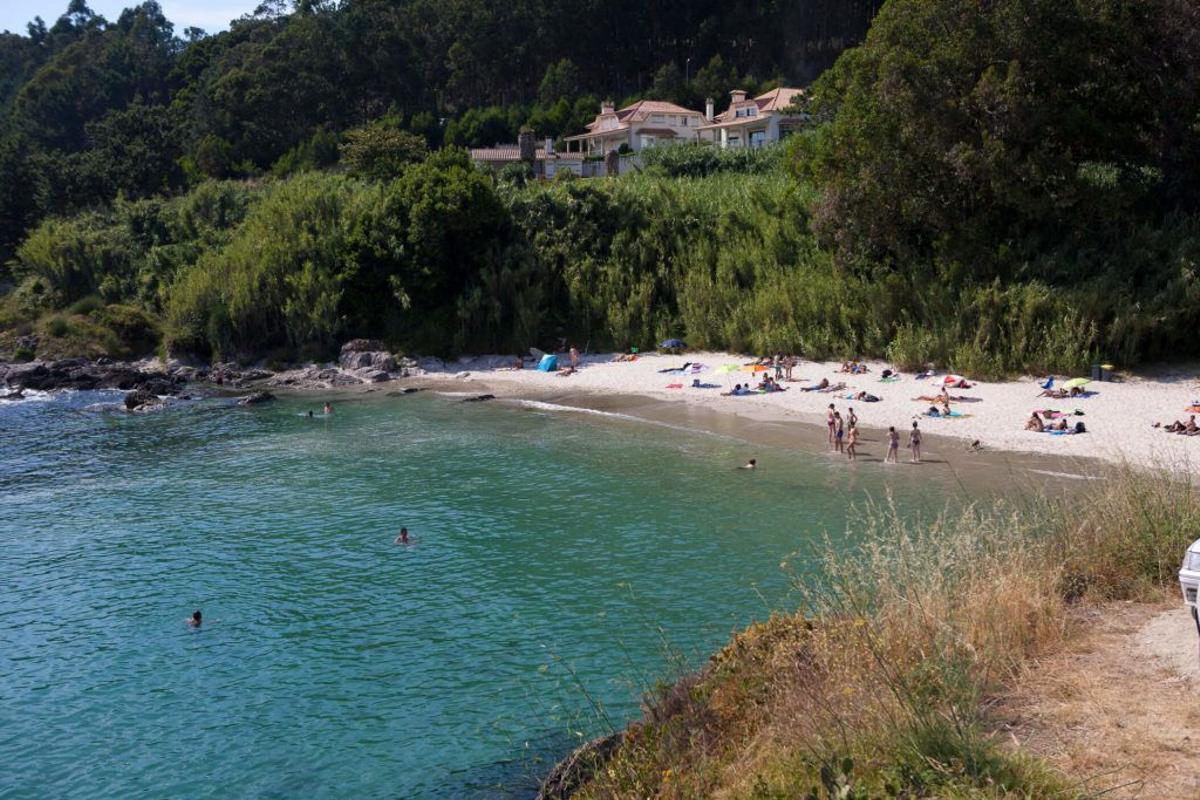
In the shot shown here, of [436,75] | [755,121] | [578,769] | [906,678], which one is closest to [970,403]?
[578,769]

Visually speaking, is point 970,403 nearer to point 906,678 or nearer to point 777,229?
point 777,229

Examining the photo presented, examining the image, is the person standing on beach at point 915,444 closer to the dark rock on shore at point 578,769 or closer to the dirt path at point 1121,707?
the dirt path at point 1121,707

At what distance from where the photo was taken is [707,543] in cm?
1847

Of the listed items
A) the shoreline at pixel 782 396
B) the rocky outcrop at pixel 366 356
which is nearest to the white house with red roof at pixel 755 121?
the rocky outcrop at pixel 366 356

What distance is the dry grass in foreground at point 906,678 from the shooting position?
243 inches

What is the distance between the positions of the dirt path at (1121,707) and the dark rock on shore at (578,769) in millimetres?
3728

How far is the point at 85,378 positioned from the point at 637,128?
150 feet

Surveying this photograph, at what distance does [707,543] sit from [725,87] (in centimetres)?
7323

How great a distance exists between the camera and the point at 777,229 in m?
40.5

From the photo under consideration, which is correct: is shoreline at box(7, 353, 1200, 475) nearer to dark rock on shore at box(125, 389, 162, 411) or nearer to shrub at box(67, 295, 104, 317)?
dark rock on shore at box(125, 389, 162, 411)

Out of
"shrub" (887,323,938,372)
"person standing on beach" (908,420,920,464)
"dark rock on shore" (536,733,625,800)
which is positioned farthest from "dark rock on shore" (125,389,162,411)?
"dark rock on shore" (536,733,625,800)

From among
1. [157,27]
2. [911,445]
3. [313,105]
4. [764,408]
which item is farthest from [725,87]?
[157,27]

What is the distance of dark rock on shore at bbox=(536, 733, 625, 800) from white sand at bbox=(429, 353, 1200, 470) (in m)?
13.9

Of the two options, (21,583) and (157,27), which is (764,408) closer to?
(21,583)
